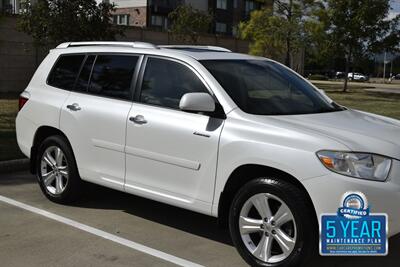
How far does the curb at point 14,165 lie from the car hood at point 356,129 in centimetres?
474

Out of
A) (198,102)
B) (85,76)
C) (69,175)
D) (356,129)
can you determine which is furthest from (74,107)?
(356,129)

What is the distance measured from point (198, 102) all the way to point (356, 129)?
127 centimetres

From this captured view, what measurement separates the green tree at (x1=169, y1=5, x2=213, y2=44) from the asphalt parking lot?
1010 inches

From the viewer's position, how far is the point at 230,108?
15.4ft

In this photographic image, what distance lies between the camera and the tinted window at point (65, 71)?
6211 mm

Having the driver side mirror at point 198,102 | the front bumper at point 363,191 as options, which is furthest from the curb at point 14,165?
the front bumper at point 363,191

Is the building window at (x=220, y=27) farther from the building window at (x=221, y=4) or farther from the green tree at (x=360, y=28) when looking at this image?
the green tree at (x=360, y=28)

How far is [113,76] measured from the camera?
5746 mm

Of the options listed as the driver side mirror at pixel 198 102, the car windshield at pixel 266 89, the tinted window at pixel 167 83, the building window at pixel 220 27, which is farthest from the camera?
the building window at pixel 220 27

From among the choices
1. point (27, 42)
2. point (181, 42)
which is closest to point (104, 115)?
point (27, 42)

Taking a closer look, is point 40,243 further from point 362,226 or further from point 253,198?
point 362,226

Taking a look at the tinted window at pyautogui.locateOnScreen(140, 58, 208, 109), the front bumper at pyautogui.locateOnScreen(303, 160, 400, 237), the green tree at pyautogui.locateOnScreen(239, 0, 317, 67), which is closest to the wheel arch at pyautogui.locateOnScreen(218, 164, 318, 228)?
the front bumper at pyautogui.locateOnScreen(303, 160, 400, 237)

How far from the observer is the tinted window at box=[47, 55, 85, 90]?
245 inches

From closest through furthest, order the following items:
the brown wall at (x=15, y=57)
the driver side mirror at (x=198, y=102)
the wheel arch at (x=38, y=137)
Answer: the driver side mirror at (x=198, y=102) → the wheel arch at (x=38, y=137) → the brown wall at (x=15, y=57)
